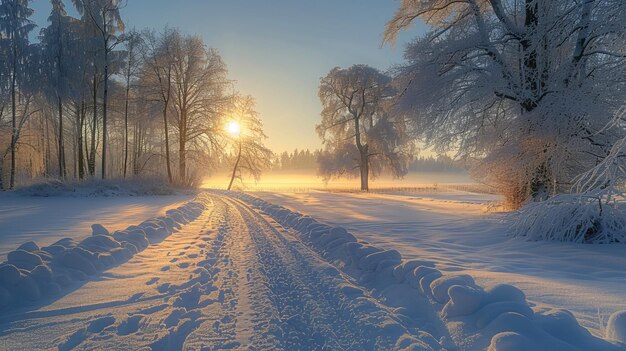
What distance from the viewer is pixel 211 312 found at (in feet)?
10.6

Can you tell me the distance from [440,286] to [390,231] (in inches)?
172

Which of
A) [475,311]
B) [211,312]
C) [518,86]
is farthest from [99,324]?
[518,86]

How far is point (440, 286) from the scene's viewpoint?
335cm

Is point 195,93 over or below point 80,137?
over

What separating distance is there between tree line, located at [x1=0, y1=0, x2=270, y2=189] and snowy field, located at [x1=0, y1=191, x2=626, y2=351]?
19.3 metres

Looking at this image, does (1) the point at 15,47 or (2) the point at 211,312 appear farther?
(1) the point at 15,47

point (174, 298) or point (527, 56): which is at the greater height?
point (527, 56)

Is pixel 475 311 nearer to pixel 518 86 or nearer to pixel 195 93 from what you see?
pixel 518 86

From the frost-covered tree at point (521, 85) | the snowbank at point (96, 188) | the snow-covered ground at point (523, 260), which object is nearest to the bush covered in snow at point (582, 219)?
the snow-covered ground at point (523, 260)

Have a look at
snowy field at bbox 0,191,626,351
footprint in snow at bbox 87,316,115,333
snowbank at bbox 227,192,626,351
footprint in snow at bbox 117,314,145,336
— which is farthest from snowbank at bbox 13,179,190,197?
snowbank at bbox 227,192,626,351

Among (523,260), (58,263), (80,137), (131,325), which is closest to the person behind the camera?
(131,325)

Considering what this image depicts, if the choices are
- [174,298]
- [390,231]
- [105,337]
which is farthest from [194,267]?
[390,231]

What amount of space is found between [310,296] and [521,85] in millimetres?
9110

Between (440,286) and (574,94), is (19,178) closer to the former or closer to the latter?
(440,286)
